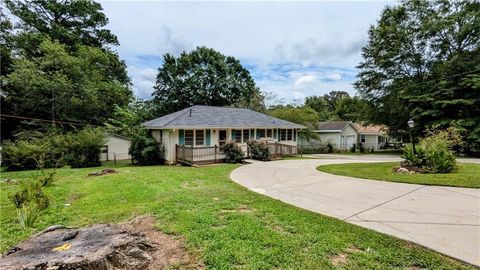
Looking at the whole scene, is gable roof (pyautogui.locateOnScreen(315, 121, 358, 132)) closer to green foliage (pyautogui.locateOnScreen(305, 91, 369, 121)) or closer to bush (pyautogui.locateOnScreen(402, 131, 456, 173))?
green foliage (pyautogui.locateOnScreen(305, 91, 369, 121))

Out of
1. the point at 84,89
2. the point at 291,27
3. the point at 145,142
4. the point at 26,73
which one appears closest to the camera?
the point at 291,27

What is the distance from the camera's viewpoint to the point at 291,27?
563 inches

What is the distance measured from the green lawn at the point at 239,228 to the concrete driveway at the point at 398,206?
465mm

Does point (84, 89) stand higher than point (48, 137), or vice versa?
point (84, 89)

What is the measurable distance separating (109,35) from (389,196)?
3002 cm

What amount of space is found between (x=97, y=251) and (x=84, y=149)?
52.5 ft

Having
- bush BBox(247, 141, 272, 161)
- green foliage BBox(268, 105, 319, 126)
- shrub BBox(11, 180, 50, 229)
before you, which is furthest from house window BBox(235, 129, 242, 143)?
shrub BBox(11, 180, 50, 229)

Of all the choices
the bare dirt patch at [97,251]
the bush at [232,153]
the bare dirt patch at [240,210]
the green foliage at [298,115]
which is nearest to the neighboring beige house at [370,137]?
the green foliage at [298,115]

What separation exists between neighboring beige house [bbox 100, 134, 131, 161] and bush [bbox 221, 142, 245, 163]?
11.2 m

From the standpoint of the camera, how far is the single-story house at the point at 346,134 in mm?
31312

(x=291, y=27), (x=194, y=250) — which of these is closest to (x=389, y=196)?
(x=194, y=250)

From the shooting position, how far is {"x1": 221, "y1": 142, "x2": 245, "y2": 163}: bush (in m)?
15.6

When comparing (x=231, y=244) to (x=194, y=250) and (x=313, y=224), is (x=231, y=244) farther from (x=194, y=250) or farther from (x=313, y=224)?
(x=313, y=224)

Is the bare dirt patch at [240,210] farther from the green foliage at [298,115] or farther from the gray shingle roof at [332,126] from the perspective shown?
the gray shingle roof at [332,126]
